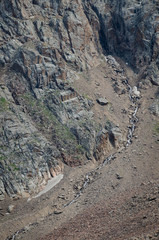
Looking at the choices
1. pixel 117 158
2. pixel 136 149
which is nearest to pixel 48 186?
pixel 117 158

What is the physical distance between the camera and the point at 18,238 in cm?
4297

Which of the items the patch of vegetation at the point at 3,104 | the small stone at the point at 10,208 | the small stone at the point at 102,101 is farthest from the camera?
the small stone at the point at 102,101

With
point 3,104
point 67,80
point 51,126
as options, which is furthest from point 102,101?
point 3,104

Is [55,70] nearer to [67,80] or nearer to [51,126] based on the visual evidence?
[67,80]

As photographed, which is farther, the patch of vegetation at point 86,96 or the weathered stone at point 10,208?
the patch of vegetation at point 86,96

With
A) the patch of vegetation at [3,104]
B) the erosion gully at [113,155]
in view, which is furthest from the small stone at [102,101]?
the patch of vegetation at [3,104]

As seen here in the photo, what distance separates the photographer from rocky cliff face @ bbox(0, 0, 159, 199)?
55781 mm

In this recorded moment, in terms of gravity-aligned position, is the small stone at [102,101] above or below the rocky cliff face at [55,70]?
below

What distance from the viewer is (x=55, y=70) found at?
66938mm

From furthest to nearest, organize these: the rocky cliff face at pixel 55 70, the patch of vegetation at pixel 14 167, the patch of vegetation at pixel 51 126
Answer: the patch of vegetation at pixel 51 126 < the rocky cliff face at pixel 55 70 < the patch of vegetation at pixel 14 167

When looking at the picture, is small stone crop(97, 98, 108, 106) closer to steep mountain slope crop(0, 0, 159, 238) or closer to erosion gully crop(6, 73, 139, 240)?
steep mountain slope crop(0, 0, 159, 238)

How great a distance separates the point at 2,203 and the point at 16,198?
233cm

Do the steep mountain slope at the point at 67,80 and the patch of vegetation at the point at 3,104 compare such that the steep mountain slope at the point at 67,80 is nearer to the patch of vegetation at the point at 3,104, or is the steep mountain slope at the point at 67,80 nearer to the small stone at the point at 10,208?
the patch of vegetation at the point at 3,104

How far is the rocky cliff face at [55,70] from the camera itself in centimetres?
5578
